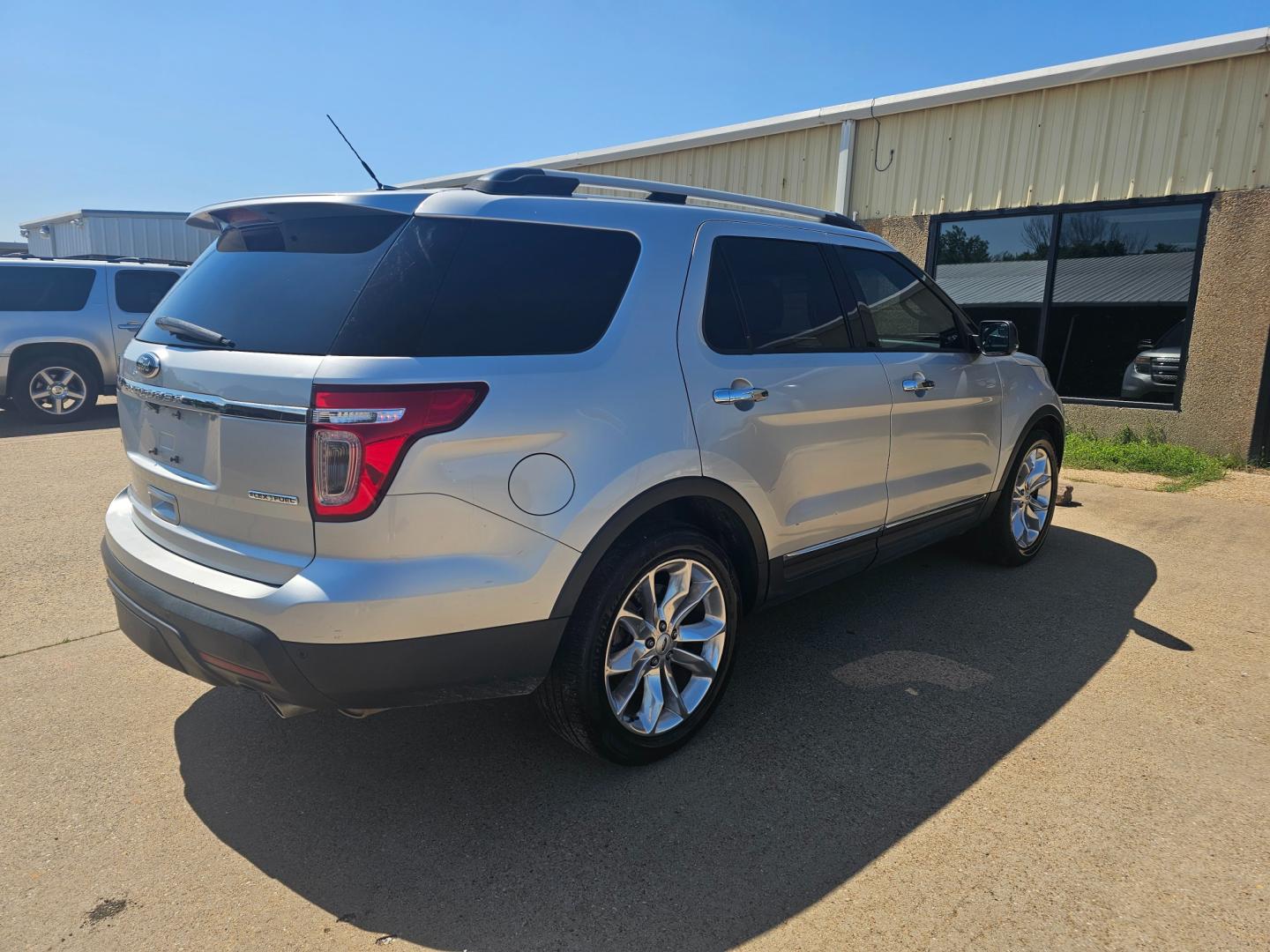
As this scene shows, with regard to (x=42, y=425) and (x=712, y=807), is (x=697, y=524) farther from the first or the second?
(x=42, y=425)

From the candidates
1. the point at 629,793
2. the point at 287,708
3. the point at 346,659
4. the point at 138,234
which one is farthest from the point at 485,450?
the point at 138,234

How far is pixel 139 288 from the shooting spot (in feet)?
35.9

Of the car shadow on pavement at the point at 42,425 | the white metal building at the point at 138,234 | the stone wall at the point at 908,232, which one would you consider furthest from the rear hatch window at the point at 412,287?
the white metal building at the point at 138,234

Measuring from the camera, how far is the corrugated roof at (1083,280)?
8523mm

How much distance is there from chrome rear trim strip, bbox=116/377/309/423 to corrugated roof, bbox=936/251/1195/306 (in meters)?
8.91

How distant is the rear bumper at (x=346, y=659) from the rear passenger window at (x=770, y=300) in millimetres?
1308

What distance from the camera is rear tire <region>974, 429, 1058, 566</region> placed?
5078 mm

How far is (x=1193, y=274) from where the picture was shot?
8266 millimetres

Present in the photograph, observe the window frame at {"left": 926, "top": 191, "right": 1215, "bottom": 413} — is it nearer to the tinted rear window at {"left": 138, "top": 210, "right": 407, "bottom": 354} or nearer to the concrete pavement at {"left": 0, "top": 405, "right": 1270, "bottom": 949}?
the concrete pavement at {"left": 0, "top": 405, "right": 1270, "bottom": 949}

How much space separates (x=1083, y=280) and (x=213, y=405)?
30.0ft

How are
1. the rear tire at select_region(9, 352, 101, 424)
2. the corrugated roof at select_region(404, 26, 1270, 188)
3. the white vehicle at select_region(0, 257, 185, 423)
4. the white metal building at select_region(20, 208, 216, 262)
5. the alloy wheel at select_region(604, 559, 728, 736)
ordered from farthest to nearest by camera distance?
the white metal building at select_region(20, 208, 216, 262) → the rear tire at select_region(9, 352, 101, 424) → the white vehicle at select_region(0, 257, 185, 423) → the corrugated roof at select_region(404, 26, 1270, 188) → the alloy wheel at select_region(604, 559, 728, 736)

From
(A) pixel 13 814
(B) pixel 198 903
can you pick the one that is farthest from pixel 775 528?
(A) pixel 13 814

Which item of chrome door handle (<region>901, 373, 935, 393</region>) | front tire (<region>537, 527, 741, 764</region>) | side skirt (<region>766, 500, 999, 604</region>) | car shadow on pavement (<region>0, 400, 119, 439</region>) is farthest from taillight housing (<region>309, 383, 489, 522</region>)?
car shadow on pavement (<region>0, 400, 119, 439</region>)

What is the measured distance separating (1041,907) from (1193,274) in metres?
7.98
